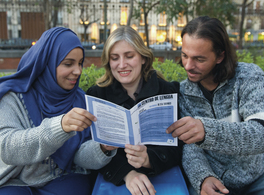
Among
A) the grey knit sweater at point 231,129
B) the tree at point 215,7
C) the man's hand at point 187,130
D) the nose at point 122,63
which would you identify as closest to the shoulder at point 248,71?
the grey knit sweater at point 231,129

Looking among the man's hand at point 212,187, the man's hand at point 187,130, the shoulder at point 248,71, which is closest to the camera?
the man's hand at point 187,130

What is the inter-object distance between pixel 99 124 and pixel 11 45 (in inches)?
447

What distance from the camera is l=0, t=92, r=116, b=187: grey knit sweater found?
174cm

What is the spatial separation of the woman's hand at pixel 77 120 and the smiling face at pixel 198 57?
1.01m

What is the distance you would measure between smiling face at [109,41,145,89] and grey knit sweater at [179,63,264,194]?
0.53 metres

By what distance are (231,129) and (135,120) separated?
72 centimetres

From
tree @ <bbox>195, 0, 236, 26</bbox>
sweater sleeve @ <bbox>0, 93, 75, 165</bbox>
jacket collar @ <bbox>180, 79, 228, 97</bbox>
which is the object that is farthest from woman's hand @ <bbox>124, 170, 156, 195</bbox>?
tree @ <bbox>195, 0, 236, 26</bbox>

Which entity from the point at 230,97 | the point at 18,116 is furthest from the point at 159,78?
the point at 18,116

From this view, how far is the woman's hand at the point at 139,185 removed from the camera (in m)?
1.81

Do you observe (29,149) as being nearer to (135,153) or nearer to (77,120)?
(77,120)

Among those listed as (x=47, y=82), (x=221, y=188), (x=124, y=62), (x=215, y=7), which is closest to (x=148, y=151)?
(x=221, y=188)

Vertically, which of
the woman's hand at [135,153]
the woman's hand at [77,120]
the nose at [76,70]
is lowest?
the woman's hand at [135,153]

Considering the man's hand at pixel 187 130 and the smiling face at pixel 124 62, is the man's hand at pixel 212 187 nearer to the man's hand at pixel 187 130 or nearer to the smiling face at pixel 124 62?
the man's hand at pixel 187 130

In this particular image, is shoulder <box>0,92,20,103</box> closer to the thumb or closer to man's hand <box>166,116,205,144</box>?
man's hand <box>166,116,205,144</box>
